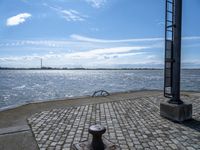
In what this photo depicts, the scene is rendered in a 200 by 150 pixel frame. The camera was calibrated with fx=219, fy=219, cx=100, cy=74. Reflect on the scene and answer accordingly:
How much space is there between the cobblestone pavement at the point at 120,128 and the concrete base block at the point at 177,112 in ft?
0.67

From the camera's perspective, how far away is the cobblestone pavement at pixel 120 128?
538 cm

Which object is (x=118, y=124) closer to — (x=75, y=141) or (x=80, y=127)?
(x=80, y=127)

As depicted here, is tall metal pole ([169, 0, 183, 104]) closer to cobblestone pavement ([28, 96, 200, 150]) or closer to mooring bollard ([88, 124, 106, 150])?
cobblestone pavement ([28, 96, 200, 150])

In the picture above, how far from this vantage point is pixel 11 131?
20.6ft

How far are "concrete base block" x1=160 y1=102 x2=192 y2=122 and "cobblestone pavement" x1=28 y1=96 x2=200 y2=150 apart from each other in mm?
204

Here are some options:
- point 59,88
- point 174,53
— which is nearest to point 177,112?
point 174,53

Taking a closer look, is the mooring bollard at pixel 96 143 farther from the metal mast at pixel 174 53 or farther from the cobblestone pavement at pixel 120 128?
the metal mast at pixel 174 53

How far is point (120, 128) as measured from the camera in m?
6.48

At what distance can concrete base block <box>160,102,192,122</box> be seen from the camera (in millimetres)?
7122

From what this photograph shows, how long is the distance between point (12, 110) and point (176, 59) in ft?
22.0

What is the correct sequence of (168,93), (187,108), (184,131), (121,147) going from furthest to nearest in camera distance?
(168,93), (187,108), (184,131), (121,147)

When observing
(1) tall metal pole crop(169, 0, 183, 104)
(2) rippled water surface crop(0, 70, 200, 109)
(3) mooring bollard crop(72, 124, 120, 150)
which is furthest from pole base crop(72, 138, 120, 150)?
(2) rippled water surface crop(0, 70, 200, 109)

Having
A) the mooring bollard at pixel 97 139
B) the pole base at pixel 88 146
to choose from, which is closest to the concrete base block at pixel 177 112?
the pole base at pixel 88 146

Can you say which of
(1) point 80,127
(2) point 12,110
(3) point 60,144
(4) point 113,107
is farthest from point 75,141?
(2) point 12,110
